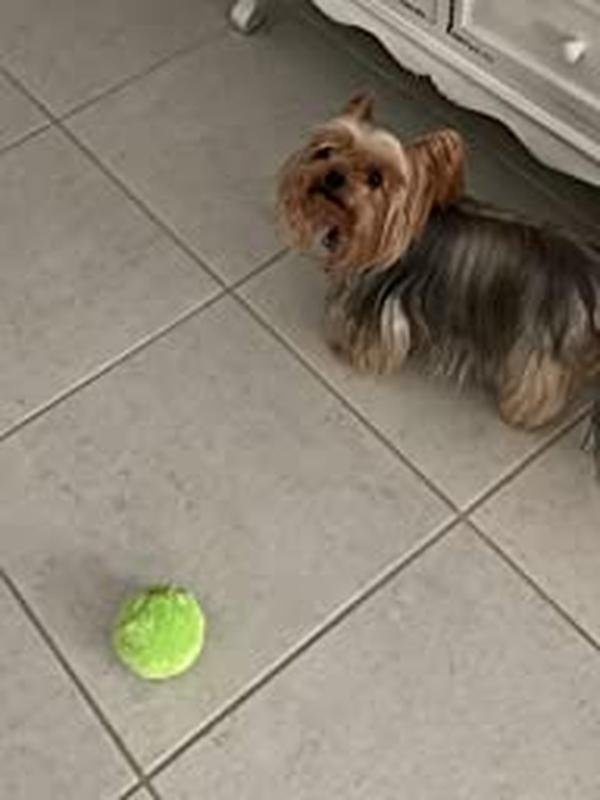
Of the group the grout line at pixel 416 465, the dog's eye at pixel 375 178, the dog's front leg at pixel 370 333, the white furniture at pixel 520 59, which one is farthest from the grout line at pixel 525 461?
the dog's eye at pixel 375 178

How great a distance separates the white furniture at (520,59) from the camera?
4.44 ft

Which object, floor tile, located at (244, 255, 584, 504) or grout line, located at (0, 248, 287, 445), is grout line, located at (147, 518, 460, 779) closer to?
floor tile, located at (244, 255, 584, 504)

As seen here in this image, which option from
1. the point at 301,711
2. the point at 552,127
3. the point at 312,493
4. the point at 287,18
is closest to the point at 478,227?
the point at 552,127

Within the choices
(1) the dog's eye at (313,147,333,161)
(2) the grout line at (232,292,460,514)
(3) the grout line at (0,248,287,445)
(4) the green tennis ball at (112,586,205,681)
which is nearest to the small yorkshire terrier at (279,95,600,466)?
(1) the dog's eye at (313,147,333,161)

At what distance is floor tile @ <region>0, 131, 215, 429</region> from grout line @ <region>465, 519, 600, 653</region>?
478 mm

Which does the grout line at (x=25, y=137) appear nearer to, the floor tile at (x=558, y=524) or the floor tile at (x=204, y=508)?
the floor tile at (x=204, y=508)

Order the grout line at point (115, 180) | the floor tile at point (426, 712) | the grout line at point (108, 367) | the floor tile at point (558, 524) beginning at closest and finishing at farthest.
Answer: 1. the floor tile at point (426, 712)
2. the floor tile at point (558, 524)
3. the grout line at point (108, 367)
4. the grout line at point (115, 180)

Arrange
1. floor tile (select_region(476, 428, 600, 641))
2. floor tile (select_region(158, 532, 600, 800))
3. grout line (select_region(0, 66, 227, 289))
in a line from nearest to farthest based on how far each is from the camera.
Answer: floor tile (select_region(158, 532, 600, 800)) < floor tile (select_region(476, 428, 600, 641)) < grout line (select_region(0, 66, 227, 289))

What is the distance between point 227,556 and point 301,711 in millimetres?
193

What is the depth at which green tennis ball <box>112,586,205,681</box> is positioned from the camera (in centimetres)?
121

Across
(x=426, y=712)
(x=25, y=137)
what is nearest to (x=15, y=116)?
(x=25, y=137)

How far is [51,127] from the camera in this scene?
177 centimetres

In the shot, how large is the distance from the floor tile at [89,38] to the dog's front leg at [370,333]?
0.60 metres

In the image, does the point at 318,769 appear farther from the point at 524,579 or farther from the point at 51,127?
the point at 51,127
